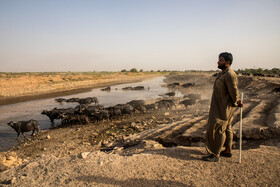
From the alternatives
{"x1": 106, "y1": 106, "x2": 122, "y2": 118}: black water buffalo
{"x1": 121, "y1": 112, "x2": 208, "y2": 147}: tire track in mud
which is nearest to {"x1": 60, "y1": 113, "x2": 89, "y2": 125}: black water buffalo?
{"x1": 106, "y1": 106, "x2": 122, "y2": 118}: black water buffalo

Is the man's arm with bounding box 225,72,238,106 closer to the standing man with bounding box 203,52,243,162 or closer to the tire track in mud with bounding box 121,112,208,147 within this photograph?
the standing man with bounding box 203,52,243,162

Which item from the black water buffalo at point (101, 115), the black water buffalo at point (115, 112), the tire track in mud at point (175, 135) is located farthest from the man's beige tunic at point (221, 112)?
the black water buffalo at point (115, 112)

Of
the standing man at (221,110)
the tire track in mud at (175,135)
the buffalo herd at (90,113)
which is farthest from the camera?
the buffalo herd at (90,113)

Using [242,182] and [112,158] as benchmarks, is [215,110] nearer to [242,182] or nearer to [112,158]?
[242,182]

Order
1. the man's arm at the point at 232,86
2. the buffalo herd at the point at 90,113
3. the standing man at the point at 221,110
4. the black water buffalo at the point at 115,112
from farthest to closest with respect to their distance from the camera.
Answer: the black water buffalo at the point at 115,112, the buffalo herd at the point at 90,113, the standing man at the point at 221,110, the man's arm at the point at 232,86

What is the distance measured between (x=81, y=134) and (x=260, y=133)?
8.04 m

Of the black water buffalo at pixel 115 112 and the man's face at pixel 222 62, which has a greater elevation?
the man's face at pixel 222 62

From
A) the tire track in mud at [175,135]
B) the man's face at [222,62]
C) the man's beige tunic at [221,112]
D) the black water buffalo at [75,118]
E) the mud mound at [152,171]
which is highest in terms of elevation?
the man's face at [222,62]

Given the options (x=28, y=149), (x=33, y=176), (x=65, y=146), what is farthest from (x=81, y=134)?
(x=33, y=176)

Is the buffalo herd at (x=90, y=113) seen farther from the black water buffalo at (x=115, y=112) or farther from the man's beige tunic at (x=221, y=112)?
the man's beige tunic at (x=221, y=112)

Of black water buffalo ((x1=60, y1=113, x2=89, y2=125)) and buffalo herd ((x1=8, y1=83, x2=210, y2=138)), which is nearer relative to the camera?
buffalo herd ((x1=8, y1=83, x2=210, y2=138))

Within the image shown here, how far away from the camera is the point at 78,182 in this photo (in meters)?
3.08

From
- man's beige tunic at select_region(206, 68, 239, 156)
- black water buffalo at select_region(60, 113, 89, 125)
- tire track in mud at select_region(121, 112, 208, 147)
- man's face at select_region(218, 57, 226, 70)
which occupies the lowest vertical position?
black water buffalo at select_region(60, 113, 89, 125)

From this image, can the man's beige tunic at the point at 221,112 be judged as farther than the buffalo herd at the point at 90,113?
No
